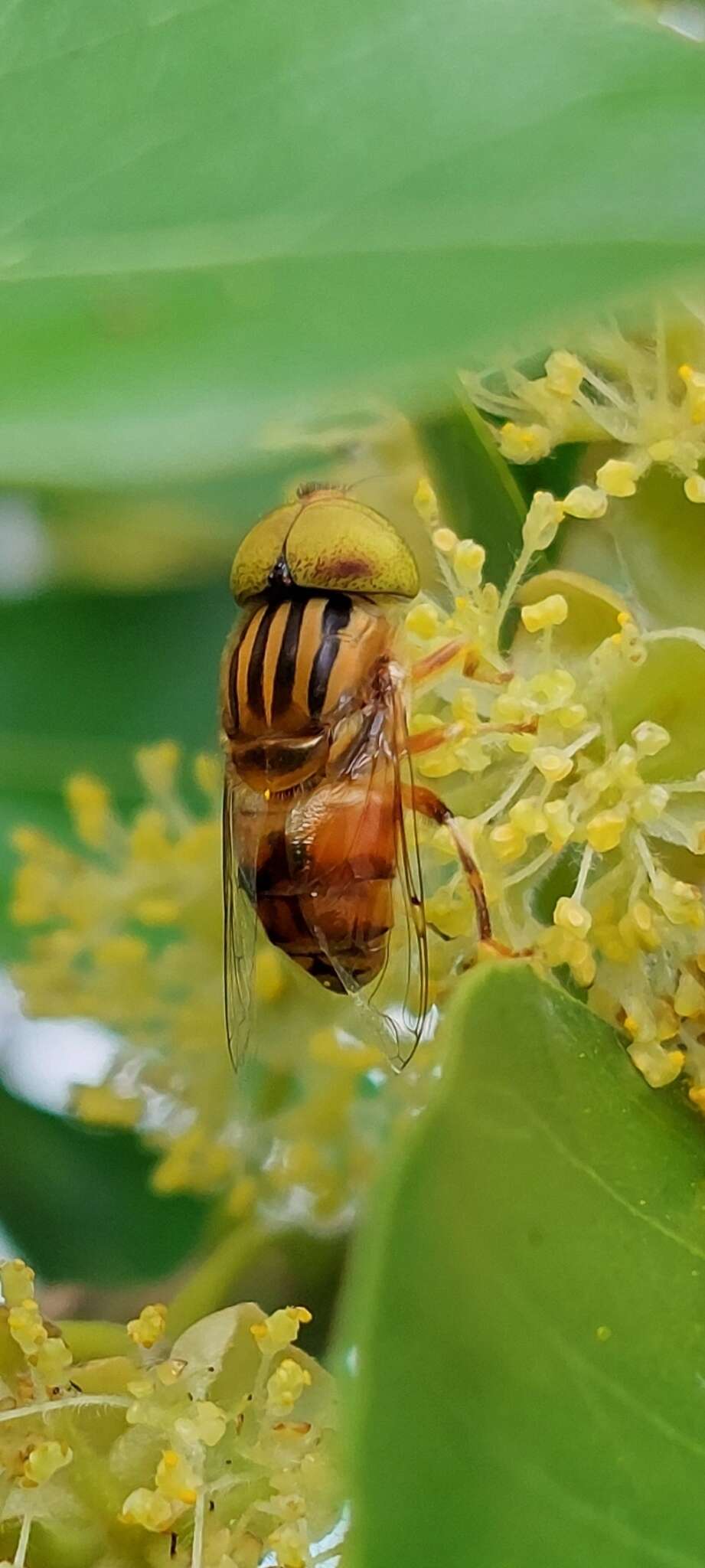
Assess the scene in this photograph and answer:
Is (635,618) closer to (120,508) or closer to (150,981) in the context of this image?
(150,981)

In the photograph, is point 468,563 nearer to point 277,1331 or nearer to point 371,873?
point 371,873

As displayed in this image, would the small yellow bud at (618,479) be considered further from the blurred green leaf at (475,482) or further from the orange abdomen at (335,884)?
the orange abdomen at (335,884)

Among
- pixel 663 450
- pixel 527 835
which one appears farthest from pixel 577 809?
pixel 663 450

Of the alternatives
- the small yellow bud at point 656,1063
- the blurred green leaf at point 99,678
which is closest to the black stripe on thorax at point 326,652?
the small yellow bud at point 656,1063

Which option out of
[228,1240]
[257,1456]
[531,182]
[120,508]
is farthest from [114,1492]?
[120,508]

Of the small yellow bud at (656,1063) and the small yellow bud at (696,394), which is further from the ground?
the small yellow bud at (696,394)

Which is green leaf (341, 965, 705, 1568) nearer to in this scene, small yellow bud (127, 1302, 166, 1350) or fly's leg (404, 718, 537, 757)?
fly's leg (404, 718, 537, 757)

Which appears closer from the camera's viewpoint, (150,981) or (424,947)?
(424,947)
